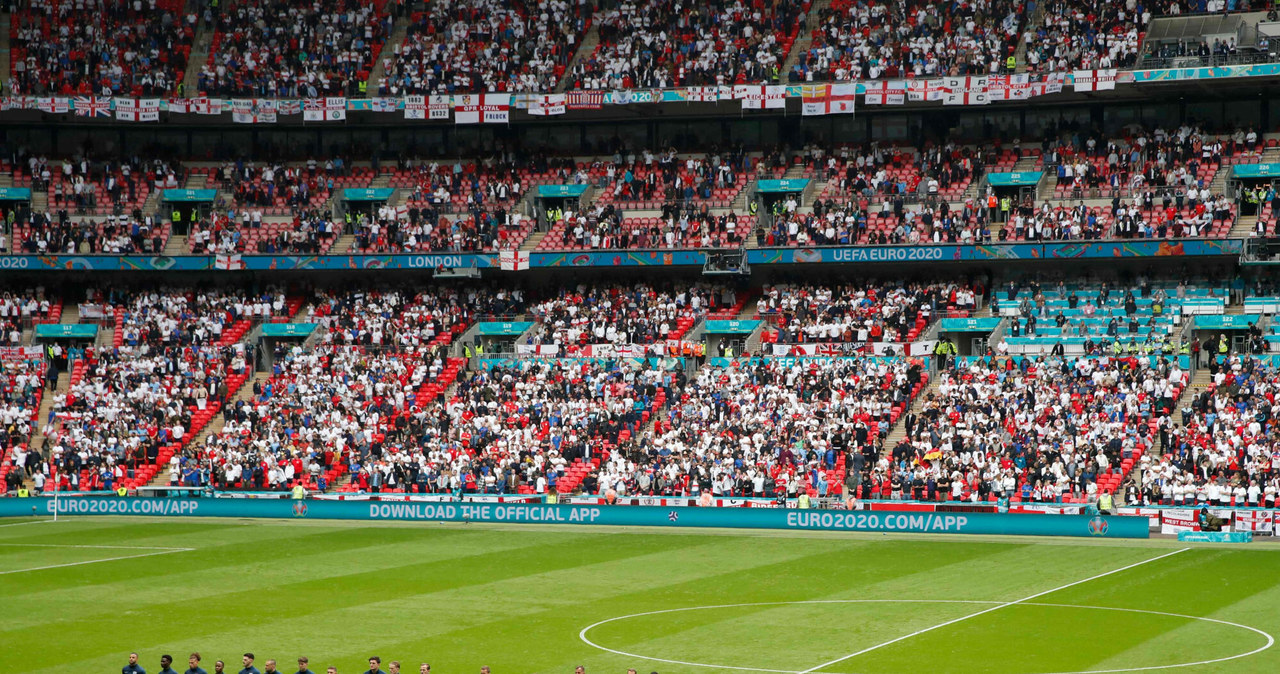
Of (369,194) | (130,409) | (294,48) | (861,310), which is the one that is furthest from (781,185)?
(130,409)

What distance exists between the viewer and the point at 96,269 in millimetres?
58844

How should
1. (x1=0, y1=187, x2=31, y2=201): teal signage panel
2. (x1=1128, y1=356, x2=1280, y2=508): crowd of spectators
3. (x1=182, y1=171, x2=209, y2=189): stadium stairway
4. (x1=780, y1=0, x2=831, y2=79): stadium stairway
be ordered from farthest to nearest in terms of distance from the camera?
(x1=182, y1=171, x2=209, y2=189): stadium stairway, (x1=0, y1=187, x2=31, y2=201): teal signage panel, (x1=780, y1=0, x2=831, y2=79): stadium stairway, (x1=1128, y1=356, x2=1280, y2=508): crowd of spectators

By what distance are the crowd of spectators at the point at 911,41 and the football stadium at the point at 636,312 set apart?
0.15 m

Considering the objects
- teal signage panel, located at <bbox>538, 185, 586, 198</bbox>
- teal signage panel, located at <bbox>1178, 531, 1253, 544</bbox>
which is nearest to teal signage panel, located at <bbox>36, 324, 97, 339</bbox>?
teal signage panel, located at <bbox>538, 185, 586, 198</bbox>

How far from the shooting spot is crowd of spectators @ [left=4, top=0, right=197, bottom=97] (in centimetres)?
6025

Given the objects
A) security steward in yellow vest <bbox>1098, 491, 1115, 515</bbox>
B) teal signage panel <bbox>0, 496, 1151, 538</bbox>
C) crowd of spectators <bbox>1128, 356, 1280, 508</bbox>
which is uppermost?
crowd of spectators <bbox>1128, 356, 1280, 508</bbox>

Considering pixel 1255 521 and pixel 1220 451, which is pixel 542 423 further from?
pixel 1255 521

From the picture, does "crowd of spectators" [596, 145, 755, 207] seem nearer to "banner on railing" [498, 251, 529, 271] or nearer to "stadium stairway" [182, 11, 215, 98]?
"banner on railing" [498, 251, 529, 271]

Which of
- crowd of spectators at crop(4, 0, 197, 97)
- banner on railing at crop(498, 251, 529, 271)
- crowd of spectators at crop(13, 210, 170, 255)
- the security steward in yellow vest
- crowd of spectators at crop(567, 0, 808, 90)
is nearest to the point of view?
the security steward in yellow vest

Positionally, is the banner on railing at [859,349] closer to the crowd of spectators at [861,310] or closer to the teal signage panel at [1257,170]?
the crowd of spectators at [861,310]

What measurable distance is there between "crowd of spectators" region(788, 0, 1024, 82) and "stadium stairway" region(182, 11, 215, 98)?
24.1m

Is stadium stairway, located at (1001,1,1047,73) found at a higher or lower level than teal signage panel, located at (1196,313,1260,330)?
higher

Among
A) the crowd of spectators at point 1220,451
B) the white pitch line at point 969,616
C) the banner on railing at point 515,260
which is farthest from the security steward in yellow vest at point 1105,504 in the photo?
the banner on railing at point 515,260

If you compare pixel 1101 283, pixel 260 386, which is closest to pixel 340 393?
pixel 260 386
